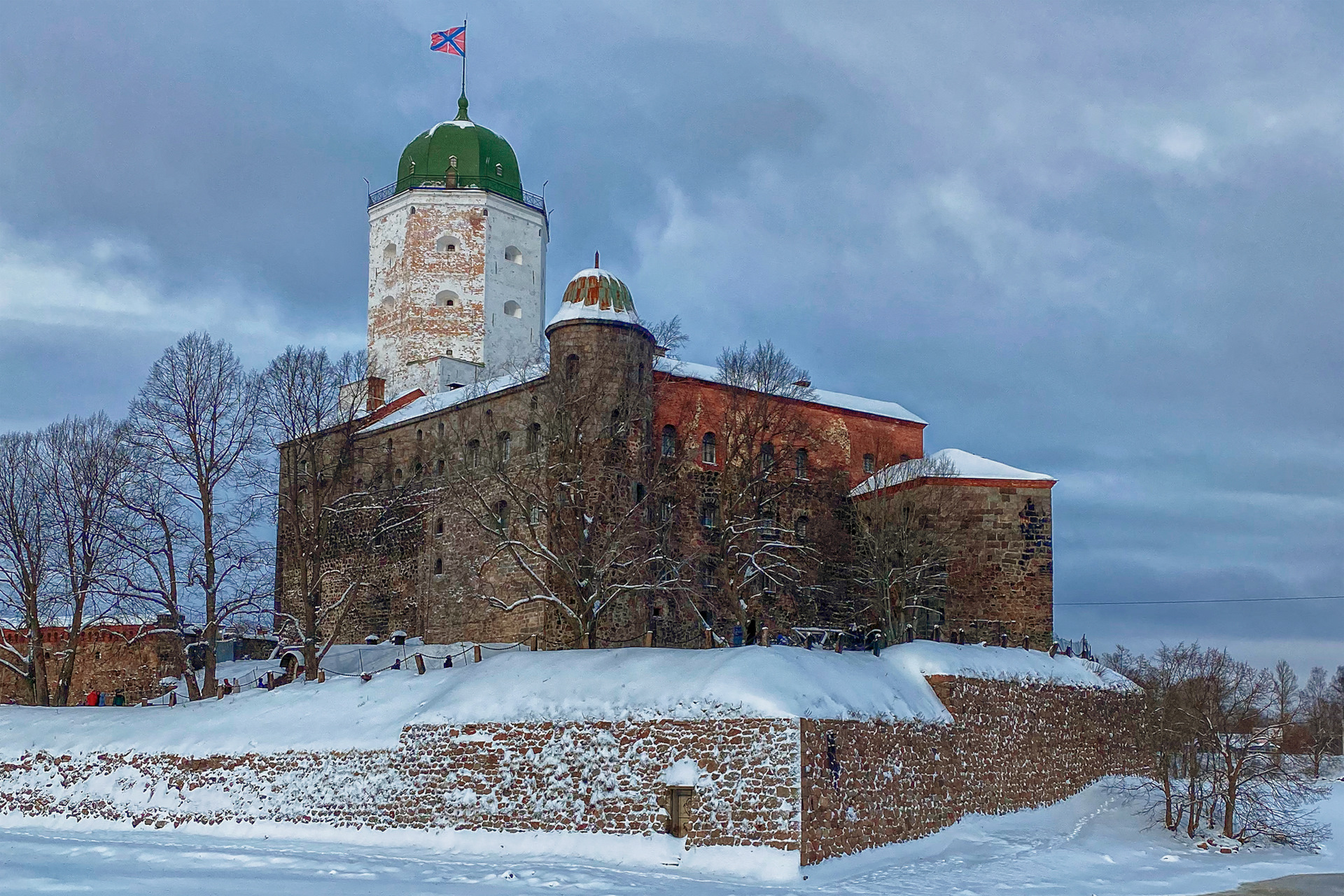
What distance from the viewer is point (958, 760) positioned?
24.5 m

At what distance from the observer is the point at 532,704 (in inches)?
867

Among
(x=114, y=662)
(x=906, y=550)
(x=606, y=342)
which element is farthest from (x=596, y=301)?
(x=114, y=662)

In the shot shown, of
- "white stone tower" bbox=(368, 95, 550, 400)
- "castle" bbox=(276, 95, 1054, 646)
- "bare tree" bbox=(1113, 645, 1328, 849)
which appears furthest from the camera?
"white stone tower" bbox=(368, 95, 550, 400)

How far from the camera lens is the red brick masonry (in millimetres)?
19547

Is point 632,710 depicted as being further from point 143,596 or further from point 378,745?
point 143,596

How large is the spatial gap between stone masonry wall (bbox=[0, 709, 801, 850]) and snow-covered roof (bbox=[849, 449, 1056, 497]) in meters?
19.9

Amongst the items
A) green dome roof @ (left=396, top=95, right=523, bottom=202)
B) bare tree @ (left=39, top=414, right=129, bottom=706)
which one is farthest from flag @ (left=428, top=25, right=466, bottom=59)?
bare tree @ (left=39, top=414, right=129, bottom=706)

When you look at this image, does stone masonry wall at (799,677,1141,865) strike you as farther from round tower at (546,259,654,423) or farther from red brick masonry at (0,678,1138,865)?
round tower at (546,259,654,423)

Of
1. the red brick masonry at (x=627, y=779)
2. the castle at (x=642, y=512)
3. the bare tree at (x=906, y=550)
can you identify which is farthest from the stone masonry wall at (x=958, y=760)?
the bare tree at (x=906, y=550)

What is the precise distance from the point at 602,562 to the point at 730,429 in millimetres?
8359

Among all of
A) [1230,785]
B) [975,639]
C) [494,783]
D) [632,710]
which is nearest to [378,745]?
[494,783]

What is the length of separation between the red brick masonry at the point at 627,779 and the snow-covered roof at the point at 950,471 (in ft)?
35.1

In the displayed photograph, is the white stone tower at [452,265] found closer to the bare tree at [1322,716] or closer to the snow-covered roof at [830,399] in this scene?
the snow-covered roof at [830,399]

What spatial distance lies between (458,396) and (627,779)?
22516mm
